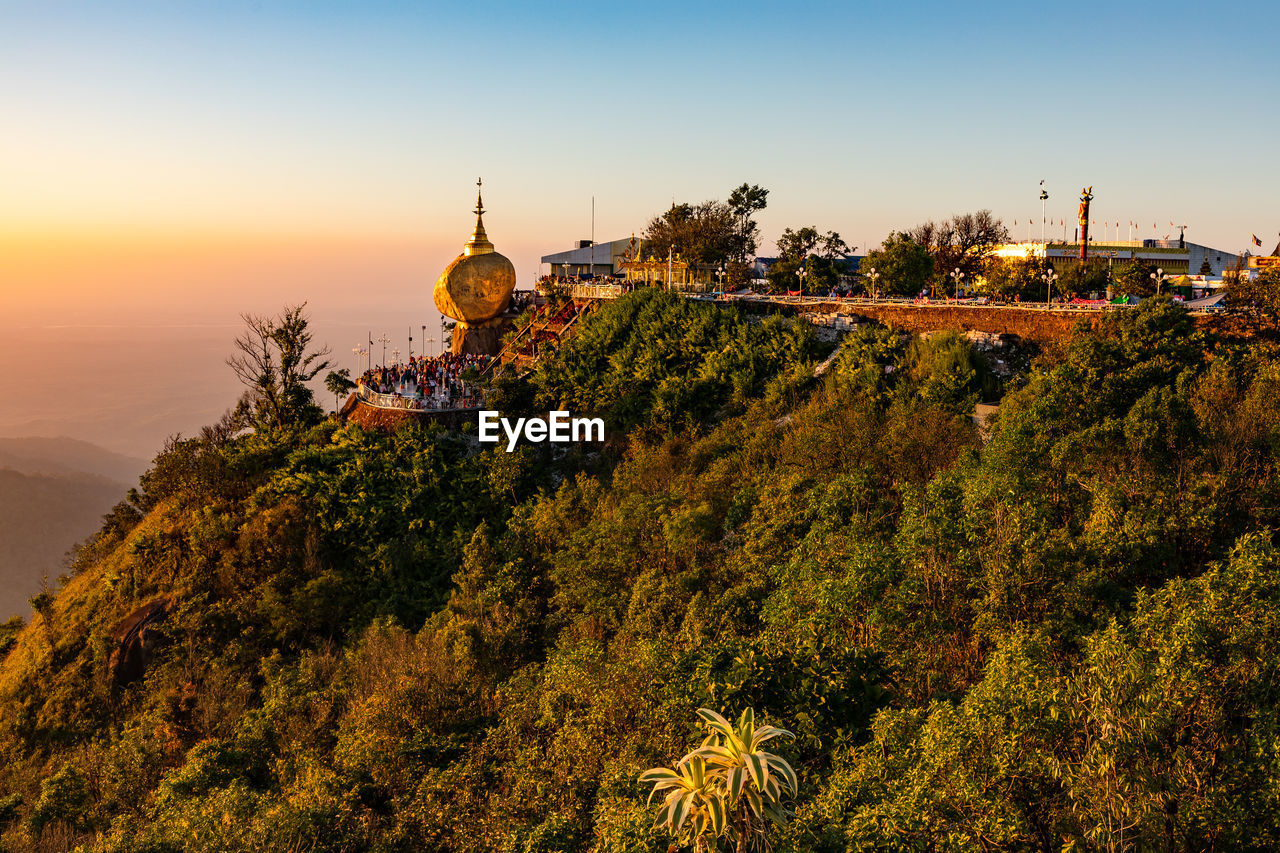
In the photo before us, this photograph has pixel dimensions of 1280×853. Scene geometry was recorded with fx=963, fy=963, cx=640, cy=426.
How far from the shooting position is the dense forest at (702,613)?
12.3m

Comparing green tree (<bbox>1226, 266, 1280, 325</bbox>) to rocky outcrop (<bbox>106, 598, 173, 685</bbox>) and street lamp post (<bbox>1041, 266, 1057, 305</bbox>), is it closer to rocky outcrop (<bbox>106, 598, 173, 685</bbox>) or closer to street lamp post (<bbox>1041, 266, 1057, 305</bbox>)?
street lamp post (<bbox>1041, 266, 1057, 305</bbox>)

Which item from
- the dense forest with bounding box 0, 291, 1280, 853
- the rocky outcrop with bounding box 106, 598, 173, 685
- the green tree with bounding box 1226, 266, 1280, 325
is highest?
the green tree with bounding box 1226, 266, 1280, 325

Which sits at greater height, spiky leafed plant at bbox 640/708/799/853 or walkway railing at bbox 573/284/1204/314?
walkway railing at bbox 573/284/1204/314

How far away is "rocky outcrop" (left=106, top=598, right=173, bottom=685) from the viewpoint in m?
27.7

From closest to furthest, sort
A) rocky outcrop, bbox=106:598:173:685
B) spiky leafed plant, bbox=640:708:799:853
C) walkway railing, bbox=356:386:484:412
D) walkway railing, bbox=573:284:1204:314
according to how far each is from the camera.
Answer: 1. spiky leafed plant, bbox=640:708:799:853
2. rocky outcrop, bbox=106:598:173:685
3. walkway railing, bbox=573:284:1204:314
4. walkway railing, bbox=356:386:484:412

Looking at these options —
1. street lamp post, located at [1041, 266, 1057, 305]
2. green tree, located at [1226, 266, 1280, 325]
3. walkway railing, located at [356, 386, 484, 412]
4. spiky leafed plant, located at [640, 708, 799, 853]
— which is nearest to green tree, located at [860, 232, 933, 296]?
street lamp post, located at [1041, 266, 1057, 305]

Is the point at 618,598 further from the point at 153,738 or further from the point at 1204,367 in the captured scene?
the point at 1204,367

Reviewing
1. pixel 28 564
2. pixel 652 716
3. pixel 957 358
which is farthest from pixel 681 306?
pixel 28 564

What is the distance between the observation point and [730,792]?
980cm

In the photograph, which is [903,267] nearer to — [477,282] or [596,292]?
[596,292]

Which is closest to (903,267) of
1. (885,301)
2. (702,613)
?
(885,301)

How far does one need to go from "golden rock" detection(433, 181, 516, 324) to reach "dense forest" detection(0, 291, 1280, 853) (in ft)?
20.7

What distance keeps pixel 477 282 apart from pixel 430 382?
7097mm

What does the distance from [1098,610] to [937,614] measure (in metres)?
2.91
